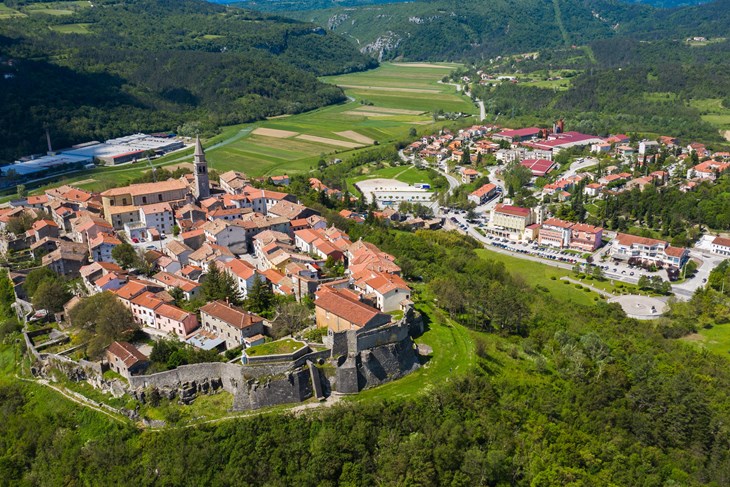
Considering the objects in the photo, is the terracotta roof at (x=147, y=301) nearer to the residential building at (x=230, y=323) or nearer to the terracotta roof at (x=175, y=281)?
the terracotta roof at (x=175, y=281)

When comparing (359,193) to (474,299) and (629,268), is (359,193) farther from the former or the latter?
(474,299)

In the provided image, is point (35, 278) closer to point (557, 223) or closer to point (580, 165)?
point (557, 223)

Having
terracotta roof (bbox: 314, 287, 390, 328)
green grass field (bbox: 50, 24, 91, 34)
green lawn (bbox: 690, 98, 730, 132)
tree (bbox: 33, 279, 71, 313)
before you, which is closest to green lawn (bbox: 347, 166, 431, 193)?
tree (bbox: 33, 279, 71, 313)

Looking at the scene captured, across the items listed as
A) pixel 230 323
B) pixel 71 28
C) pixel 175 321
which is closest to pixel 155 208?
pixel 175 321

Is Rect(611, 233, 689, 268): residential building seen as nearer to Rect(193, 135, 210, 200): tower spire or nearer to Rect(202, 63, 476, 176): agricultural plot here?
Rect(193, 135, 210, 200): tower spire

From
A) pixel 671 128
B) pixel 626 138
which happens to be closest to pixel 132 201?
pixel 626 138

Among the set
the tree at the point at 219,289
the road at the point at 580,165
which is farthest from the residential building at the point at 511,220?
the tree at the point at 219,289
